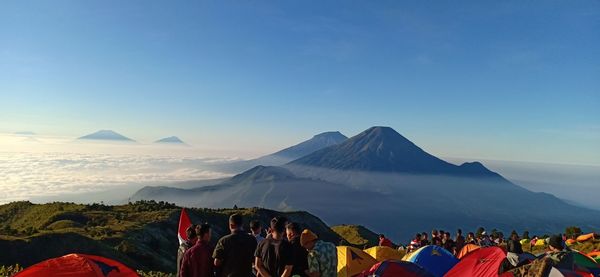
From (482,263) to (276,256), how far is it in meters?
5.16

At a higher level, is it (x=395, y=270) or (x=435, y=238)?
(x=395, y=270)

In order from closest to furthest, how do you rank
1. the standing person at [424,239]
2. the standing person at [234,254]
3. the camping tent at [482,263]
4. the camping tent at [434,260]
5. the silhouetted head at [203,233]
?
the standing person at [234,254]
the silhouetted head at [203,233]
the camping tent at [482,263]
the camping tent at [434,260]
the standing person at [424,239]

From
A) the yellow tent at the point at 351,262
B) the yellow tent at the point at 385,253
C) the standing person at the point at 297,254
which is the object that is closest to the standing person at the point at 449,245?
the yellow tent at the point at 385,253

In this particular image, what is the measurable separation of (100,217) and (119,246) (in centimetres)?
1517

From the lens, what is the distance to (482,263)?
1000 centimetres

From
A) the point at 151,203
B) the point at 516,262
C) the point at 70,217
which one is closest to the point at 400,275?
the point at 516,262

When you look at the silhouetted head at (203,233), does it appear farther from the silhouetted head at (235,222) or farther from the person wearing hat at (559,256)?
the person wearing hat at (559,256)

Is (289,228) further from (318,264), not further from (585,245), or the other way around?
(585,245)

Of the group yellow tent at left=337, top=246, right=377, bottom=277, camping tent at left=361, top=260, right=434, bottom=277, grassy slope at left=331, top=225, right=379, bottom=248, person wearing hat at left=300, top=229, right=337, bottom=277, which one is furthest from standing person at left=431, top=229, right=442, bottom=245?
grassy slope at left=331, top=225, right=379, bottom=248

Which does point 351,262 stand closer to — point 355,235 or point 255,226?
point 255,226

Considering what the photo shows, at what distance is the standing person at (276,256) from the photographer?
287 inches

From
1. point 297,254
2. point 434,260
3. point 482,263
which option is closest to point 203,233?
point 297,254

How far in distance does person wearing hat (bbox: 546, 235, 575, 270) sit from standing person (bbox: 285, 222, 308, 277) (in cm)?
480

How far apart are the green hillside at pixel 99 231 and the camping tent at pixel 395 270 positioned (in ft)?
58.2
